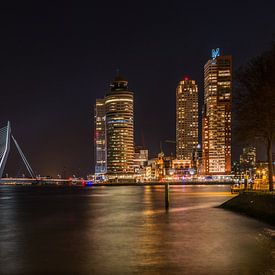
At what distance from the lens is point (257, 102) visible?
35.7 m

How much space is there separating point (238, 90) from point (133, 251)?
77.0ft

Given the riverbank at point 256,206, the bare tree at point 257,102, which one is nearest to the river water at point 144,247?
the riverbank at point 256,206

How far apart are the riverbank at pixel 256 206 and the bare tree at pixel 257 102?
5172mm

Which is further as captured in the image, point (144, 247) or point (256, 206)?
point (256, 206)

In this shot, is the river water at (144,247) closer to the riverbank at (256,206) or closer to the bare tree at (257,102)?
the riverbank at (256,206)

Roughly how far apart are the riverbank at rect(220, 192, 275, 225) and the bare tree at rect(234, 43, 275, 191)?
204 inches

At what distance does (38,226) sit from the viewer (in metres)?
31.6

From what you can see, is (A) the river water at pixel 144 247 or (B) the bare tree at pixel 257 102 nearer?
(A) the river water at pixel 144 247

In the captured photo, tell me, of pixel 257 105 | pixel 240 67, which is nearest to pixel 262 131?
pixel 257 105

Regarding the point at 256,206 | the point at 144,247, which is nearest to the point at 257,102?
the point at 256,206

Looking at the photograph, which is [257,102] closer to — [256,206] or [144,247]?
[256,206]

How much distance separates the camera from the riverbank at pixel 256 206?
29.6 m

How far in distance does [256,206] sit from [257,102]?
8.17m

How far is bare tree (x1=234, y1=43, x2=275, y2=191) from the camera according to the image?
34688 millimetres
